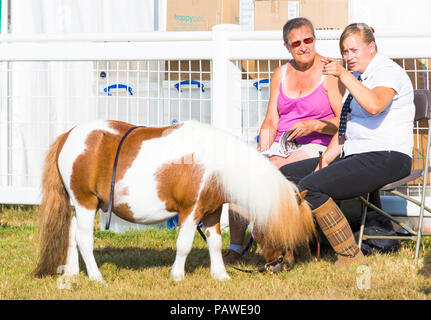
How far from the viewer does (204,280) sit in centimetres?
371

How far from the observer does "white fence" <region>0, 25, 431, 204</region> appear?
4914mm

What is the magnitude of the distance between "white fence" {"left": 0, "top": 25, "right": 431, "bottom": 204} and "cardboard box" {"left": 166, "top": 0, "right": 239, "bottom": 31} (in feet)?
2.21

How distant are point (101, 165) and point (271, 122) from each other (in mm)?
1298

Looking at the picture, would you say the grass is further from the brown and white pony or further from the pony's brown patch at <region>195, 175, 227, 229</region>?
the pony's brown patch at <region>195, 175, 227, 229</region>

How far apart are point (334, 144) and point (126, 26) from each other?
3.36 meters

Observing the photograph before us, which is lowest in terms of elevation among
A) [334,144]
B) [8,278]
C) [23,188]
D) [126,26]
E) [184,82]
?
[8,278]

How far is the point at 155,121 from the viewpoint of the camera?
541 centimetres

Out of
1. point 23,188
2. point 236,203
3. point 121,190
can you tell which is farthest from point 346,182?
point 23,188

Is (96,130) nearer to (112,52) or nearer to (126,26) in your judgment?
(112,52)

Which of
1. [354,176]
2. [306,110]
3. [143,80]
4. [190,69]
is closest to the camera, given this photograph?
[354,176]

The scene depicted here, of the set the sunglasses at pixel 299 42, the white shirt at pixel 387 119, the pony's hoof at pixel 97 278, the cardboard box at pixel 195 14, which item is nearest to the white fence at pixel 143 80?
the sunglasses at pixel 299 42

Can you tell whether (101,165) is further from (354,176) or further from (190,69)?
(190,69)

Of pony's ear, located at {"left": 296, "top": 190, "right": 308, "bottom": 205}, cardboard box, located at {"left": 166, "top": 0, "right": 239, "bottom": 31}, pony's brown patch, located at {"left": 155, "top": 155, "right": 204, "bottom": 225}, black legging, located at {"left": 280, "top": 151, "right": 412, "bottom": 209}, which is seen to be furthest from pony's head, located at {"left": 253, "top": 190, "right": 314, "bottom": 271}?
cardboard box, located at {"left": 166, "top": 0, "right": 239, "bottom": 31}

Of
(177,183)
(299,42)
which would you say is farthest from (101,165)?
(299,42)
